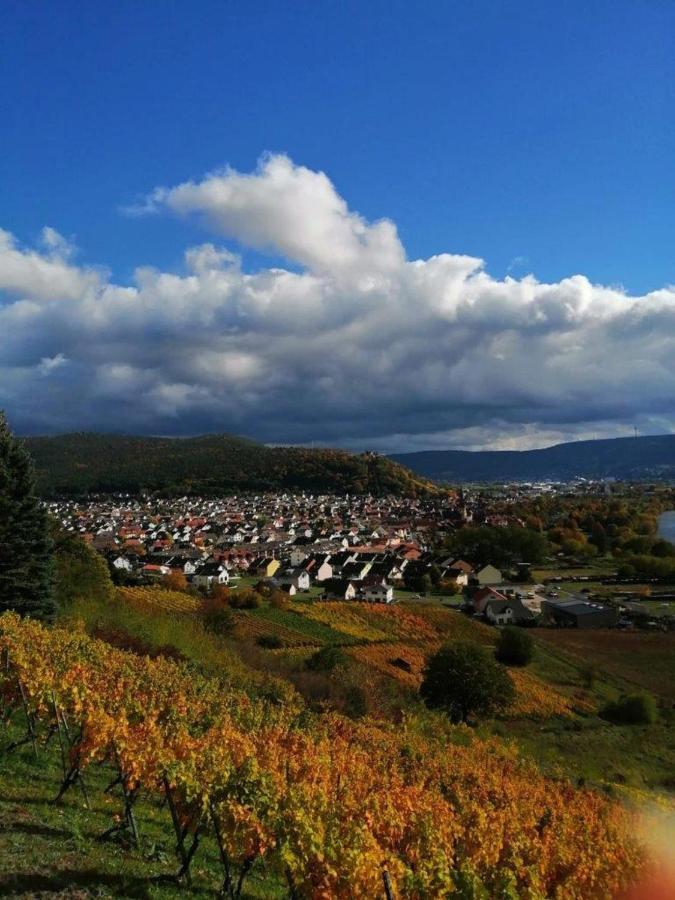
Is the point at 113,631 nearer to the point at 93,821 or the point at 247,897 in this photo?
the point at 93,821

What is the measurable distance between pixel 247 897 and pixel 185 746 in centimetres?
217

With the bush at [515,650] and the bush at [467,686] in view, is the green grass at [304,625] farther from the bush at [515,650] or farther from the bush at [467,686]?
the bush at [467,686]

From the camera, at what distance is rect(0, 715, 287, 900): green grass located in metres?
7.53

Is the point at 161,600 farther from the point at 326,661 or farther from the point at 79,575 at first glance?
the point at 326,661

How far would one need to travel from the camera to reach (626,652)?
161 feet

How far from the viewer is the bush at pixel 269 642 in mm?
40844

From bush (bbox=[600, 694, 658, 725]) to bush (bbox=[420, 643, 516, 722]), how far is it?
17.9 feet

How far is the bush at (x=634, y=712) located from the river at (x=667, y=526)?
277ft

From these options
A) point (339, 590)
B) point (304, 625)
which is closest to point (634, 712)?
point (304, 625)

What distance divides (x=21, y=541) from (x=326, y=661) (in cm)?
1507

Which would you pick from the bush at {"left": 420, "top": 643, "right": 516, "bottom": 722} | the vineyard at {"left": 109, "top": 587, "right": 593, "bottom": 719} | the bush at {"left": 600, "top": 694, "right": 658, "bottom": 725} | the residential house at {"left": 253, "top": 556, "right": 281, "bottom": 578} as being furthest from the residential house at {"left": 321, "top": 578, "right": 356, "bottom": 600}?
the bush at {"left": 600, "top": 694, "right": 658, "bottom": 725}

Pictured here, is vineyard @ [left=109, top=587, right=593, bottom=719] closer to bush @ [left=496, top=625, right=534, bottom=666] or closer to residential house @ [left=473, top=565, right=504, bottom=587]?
bush @ [left=496, top=625, right=534, bottom=666]

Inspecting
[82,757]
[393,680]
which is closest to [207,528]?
[393,680]

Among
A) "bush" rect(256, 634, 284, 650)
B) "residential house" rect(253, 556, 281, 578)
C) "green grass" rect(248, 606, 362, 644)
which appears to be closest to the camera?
"bush" rect(256, 634, 284, 650)
